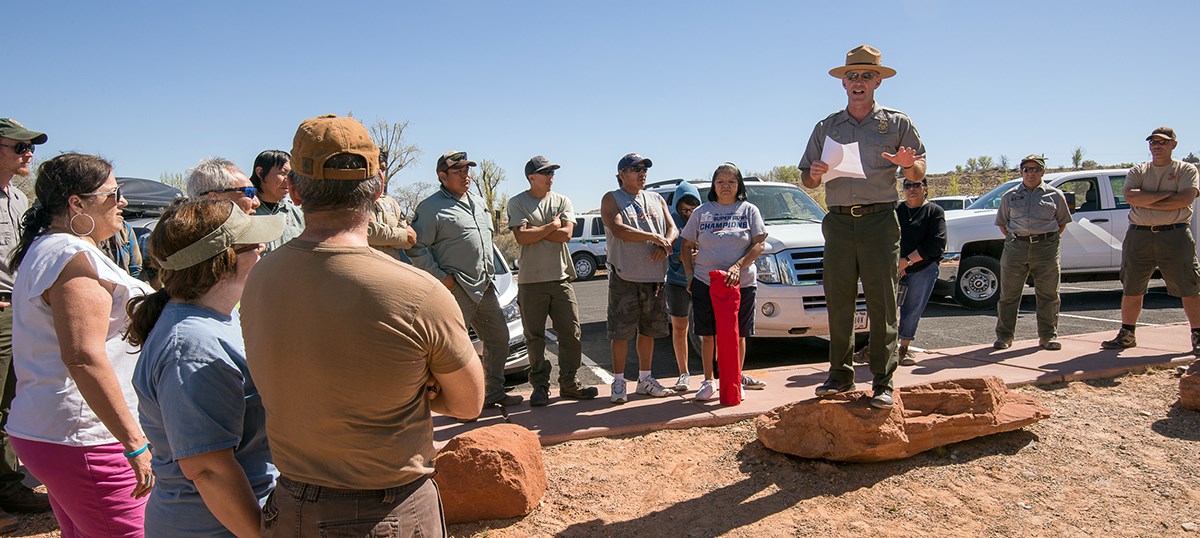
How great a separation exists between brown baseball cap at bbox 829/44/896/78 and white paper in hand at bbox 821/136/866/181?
449 mm

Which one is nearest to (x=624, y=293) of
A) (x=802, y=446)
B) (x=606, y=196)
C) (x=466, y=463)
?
(x=606, y=196)

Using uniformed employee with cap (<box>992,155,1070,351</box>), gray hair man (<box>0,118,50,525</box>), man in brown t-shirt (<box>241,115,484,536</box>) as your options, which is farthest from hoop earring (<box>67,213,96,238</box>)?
uniformed employee with cap (<box>992,155,1070,351</box>)

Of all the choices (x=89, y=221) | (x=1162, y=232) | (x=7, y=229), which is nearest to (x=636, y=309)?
(x=89, y=221)

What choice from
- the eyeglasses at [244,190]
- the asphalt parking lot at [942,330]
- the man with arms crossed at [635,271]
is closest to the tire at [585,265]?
the asphalt parking lot at [942,330]

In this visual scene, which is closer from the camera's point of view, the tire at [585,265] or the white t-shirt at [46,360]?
the white t-shirt at [46,360]

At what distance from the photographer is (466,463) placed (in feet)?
12.3

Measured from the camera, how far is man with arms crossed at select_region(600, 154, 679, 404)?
5.71 m

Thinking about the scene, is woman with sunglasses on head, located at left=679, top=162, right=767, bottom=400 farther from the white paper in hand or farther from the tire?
the tire

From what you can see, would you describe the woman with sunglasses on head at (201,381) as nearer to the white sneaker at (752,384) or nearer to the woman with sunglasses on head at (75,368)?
the woman with sunglasses on head at (75,368)

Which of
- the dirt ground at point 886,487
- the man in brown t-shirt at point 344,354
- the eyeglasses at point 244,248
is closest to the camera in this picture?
the man in brown t-shirt at point 344,354

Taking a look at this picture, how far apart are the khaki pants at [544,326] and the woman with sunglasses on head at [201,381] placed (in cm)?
353

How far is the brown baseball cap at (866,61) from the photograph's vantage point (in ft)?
13.9

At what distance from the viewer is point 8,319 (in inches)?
157

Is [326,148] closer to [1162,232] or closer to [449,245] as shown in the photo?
[449,245]
